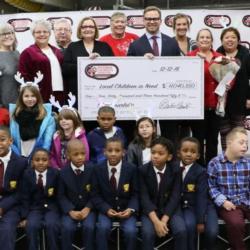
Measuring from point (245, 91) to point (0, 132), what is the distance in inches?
100

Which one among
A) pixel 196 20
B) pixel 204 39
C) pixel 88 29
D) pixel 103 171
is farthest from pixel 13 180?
pixel 196 20

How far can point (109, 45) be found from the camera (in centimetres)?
548

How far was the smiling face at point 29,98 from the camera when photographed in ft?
15.9

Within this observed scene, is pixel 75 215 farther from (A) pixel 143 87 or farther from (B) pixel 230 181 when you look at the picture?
(A) pixel 143 87

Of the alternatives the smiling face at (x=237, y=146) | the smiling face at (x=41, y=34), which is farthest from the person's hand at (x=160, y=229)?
the smiling face at (x=41, y=34)

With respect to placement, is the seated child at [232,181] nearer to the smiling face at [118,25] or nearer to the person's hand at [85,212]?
the person's hand at [85,212]

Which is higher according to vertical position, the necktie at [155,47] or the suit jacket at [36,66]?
the necktie at [155,47]

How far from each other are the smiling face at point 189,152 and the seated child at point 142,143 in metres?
0.42

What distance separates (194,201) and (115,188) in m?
0.68

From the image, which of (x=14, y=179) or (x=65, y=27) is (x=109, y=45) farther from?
(x=14, y=179)

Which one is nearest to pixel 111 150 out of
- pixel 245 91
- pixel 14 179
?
pixel 14 179

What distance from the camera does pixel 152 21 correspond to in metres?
5.32

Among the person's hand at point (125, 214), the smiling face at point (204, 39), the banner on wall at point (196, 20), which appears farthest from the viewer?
the banner on wall at point (196, 20)

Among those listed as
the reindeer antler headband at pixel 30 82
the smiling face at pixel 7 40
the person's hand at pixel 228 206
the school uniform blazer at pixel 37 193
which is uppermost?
the smiling face at pixel 7 40
